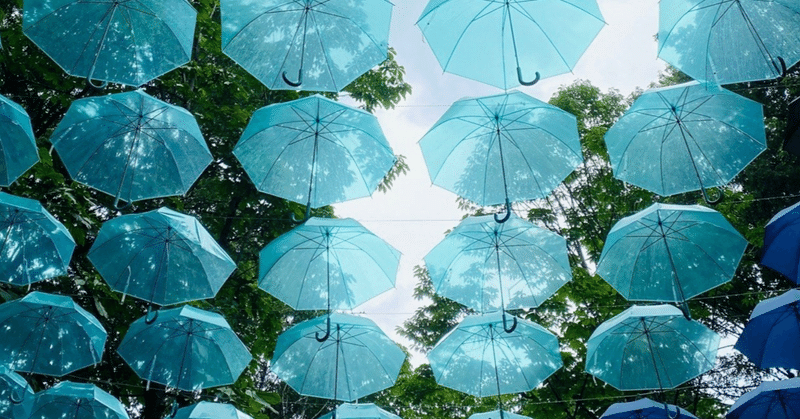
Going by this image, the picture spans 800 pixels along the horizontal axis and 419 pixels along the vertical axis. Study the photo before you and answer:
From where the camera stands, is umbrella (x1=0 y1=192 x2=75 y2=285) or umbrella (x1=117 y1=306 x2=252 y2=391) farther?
umbrella (x1=117 y1=306 x2=252 y2=391)

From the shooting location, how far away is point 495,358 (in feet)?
28.3

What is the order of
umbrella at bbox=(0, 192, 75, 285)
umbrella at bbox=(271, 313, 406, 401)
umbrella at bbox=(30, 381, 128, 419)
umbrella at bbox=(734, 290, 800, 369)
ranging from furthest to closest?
umbrella at bbox=(271, 313, 406, 401)
umbrella at bbox=(30, 381, 128, 419)
umbrella at bbox=(734, 290, 800, 369)
umbrella at bbox=(0, 192, 75, 285)

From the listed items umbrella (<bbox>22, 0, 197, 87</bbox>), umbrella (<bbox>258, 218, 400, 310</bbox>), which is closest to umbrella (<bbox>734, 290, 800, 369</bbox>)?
umbrella (<bbox>258, 218, 400, 310</bbox>)

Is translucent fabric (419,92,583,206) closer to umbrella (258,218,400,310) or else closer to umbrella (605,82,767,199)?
umbrella (605,82,767,199)

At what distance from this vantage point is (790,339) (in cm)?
750

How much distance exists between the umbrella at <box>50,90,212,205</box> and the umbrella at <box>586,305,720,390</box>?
17.5ft

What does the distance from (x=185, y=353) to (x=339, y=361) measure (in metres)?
1.94

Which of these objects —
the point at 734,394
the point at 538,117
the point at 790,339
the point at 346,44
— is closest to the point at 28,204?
the point at 346,44

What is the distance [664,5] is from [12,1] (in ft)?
30.9

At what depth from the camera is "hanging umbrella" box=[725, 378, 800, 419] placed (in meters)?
7.99

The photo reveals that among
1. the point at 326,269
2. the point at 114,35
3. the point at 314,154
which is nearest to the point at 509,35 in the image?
the point at 314,154

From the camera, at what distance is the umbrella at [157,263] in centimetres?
741

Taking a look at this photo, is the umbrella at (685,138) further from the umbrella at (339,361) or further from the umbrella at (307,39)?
the umbrella at (339,361)

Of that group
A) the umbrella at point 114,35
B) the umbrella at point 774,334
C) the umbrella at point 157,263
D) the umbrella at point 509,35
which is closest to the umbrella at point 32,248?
the umbrella at point 157,263
